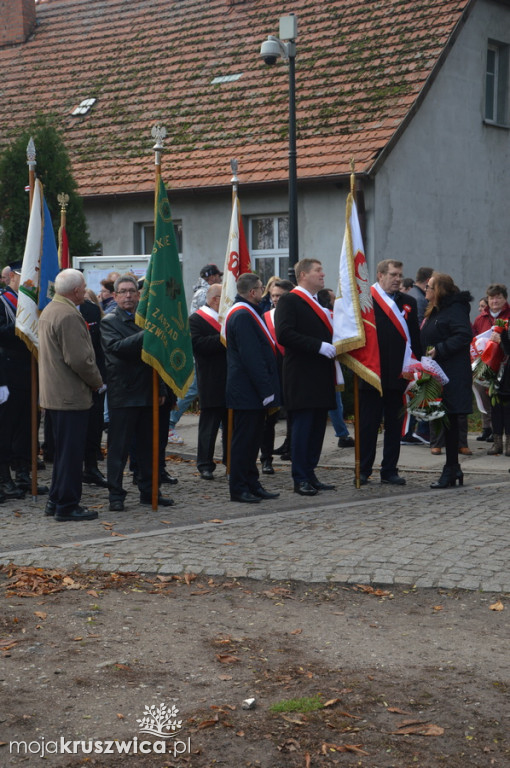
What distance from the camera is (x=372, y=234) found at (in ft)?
62.6

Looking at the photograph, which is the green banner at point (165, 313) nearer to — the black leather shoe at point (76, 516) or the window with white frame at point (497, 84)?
the black leather shoe at point (76, 516)

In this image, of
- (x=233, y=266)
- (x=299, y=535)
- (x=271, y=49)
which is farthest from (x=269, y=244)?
(x=299, y=535)

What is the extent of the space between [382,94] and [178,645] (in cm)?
1562

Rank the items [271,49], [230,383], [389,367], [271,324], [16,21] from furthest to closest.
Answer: [16,21] → [271,49] → [271,324] → [389,367] → [230,383]

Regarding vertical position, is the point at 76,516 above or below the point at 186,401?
below

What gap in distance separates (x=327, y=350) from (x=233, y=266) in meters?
2.27

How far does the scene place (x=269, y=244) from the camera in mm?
20656

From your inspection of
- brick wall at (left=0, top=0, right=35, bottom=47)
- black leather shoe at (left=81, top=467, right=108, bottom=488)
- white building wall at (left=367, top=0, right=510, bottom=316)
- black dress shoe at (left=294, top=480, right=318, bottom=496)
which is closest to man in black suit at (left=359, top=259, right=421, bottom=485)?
black dress shoe at (left=294, top=480, right=318, bottom=496)

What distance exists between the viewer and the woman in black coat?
10.3 metres

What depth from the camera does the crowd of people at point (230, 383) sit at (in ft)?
29.5

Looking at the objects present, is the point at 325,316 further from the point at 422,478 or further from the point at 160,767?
the point at 160,767

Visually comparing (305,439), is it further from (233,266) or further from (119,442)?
(233,266)

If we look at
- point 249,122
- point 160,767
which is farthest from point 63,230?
point 160,767

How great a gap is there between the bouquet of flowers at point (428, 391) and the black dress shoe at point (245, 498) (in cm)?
179
